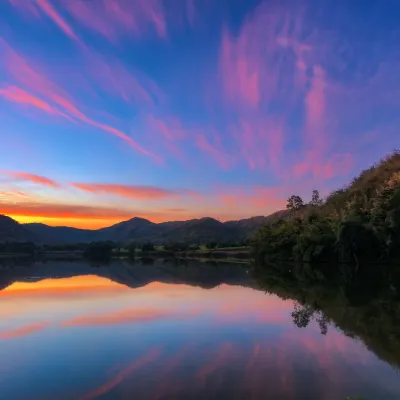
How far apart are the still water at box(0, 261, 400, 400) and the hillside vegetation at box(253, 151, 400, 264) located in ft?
127

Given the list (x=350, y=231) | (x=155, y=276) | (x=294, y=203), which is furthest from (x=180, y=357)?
(x=294, y=203)

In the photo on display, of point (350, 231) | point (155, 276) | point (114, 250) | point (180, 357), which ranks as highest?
point (114, 250)

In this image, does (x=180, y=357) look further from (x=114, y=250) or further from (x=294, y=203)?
(x=114, y=250)

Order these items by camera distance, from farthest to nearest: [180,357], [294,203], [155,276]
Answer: [294,203]
[155,276]
[180,357]

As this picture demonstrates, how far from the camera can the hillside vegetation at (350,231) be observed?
55.8 meters

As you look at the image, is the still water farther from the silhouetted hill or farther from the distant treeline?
the distant treeline

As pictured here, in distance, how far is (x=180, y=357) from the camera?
11.9 m

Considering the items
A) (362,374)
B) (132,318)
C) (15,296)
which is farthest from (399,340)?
(15,296)

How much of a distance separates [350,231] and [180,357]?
48.8 m

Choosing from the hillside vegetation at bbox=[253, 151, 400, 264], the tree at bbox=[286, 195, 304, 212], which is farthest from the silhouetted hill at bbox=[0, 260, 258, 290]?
the tree at bbox=[286, 195, 304, 212]

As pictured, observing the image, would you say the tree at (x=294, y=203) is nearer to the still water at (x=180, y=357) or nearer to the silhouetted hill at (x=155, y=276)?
the silhouetted hill at (x=155, y=276)

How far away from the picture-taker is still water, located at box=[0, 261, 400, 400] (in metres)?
9.14

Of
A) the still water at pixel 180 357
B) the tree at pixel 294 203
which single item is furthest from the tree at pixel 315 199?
the still water at pixel 180 357

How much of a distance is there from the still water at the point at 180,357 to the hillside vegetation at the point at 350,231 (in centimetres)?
3865
